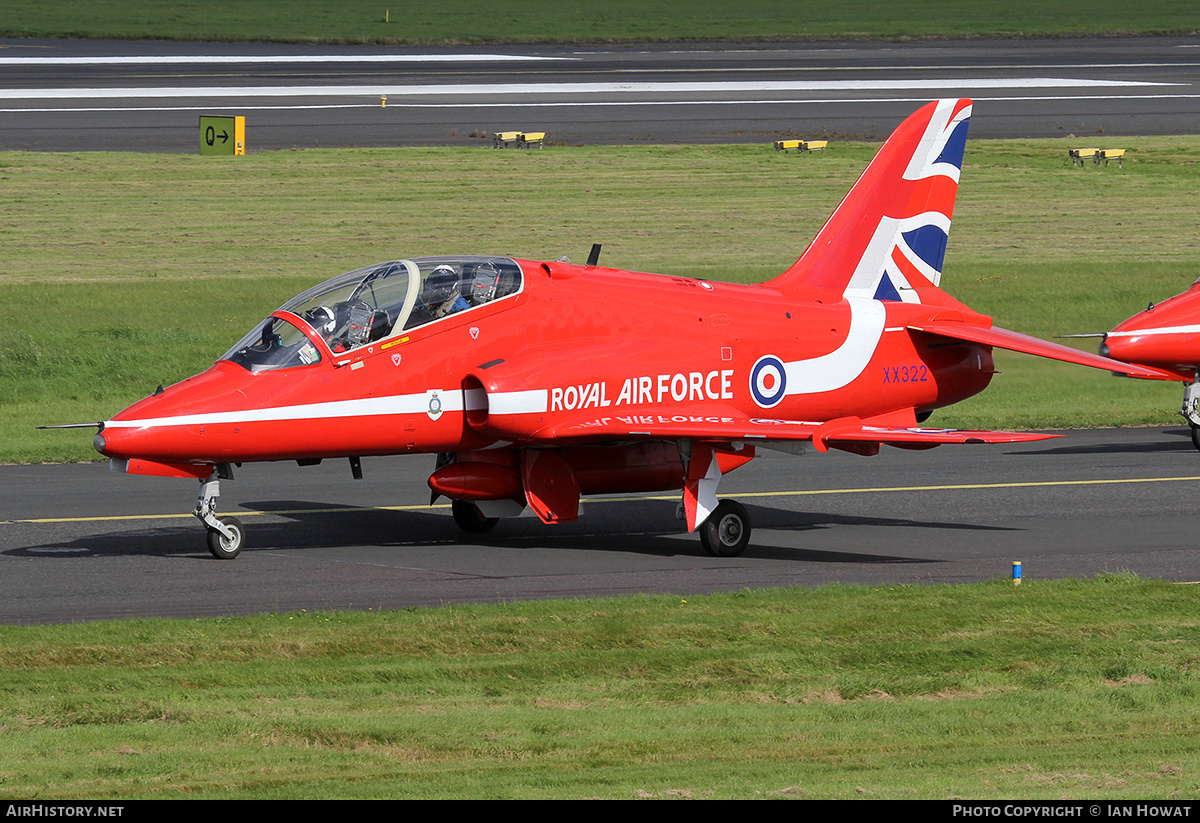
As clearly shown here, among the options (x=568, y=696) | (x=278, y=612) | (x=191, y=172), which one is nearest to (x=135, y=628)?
(x=278, y=612)

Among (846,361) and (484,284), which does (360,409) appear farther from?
(846,361)

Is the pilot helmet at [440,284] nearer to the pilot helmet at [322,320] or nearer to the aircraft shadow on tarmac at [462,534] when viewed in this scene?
the pilot helmet at [322,320]

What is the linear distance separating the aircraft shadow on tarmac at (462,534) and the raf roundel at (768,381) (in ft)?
5.06

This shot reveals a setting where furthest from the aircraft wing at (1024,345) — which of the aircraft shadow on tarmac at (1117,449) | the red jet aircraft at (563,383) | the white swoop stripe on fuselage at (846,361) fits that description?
the aircraft shadow on tarmac at (1117,449)

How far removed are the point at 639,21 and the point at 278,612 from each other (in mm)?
73594

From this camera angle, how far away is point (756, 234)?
1527 inches

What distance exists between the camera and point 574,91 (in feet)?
192

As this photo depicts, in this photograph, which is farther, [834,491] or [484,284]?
[834,491]

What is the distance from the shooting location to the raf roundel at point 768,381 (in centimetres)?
1786

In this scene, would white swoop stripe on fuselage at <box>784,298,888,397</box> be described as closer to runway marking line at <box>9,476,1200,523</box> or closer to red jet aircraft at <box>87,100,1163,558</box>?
red jet aircraft at <box>87,100,1163,558</box>

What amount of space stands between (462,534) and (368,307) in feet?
10.3

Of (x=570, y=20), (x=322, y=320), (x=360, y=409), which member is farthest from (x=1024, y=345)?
(x=570, y=20)

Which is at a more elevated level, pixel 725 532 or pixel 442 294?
pixel 442 294

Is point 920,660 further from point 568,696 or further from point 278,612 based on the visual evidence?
point 278,612
